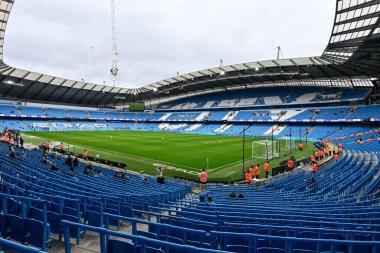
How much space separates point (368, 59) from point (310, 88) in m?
36.1

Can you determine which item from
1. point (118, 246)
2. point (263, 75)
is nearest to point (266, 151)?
point (118, 246)

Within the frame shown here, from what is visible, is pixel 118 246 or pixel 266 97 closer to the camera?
pixel 118 246

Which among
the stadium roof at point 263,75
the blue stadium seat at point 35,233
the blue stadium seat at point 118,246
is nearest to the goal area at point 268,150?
the stadium roof at point 263,75

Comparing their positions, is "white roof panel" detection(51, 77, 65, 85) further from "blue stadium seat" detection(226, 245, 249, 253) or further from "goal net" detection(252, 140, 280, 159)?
"blue stadium seat" detection(226, 245, 249, 253)

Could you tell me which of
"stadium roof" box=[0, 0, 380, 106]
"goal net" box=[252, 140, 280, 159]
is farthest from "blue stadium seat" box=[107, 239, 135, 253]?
"goal net" box=[252, 140, 280, 159]

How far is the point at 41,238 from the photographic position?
15.8 feet

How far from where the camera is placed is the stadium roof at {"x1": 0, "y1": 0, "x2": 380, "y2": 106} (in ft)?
85.0


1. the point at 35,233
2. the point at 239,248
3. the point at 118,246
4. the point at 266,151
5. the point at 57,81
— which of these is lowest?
the point at 239,248

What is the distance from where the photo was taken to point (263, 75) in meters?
62.1

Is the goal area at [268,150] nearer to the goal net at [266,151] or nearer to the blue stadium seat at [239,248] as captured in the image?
the goal net at [266,151]

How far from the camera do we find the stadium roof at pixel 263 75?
1020 inches

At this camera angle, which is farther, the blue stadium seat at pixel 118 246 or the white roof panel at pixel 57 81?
the white roof panel at pixel 57 81

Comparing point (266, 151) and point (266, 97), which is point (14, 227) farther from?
point (266, 97)

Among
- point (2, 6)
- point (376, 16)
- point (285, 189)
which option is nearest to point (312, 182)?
point (285, 189)
